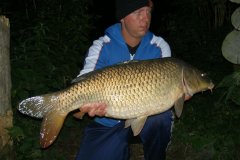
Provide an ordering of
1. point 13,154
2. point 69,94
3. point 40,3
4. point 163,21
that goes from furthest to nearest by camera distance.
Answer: point 163,21 → point 40,3 → point 13,154 → point 69,94

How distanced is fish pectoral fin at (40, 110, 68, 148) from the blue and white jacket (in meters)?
A: 0.64

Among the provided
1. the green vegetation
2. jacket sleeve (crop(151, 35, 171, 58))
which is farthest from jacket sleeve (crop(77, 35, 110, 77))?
the green vegetation

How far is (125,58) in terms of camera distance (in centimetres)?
380

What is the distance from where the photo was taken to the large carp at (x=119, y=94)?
3.14m

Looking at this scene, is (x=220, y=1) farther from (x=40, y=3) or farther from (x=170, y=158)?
(x=170, y=158)

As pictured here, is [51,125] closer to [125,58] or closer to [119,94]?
[119,94]

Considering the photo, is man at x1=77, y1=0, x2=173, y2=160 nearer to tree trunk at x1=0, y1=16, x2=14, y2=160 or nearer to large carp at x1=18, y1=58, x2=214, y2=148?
large carp at x1=18, y1=58, x2=214, y2=148

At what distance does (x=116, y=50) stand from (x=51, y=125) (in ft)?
3.12

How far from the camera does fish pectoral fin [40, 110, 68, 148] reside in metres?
3.20

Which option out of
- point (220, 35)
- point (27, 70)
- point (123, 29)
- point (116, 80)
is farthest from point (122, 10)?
point (220, 35)

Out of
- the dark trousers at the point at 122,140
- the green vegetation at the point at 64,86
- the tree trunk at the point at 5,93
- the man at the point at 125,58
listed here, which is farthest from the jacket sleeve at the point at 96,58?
the green vegetation at the point at 64,86

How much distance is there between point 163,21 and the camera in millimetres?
9781

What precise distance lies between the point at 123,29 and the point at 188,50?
5.23 m

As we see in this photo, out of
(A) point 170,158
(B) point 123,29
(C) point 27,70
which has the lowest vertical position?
(A) point 170,158
